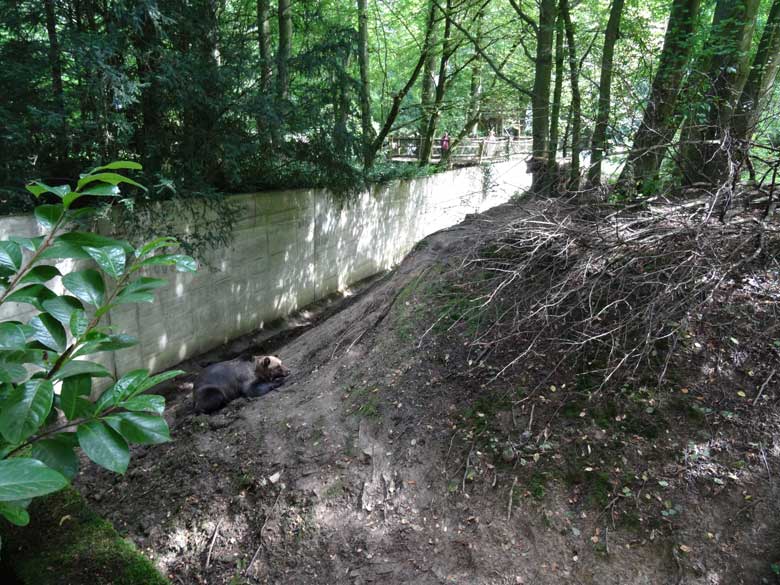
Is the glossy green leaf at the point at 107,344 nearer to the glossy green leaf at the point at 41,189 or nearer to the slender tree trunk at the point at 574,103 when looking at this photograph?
the glossy green leaf at the point at 41,189

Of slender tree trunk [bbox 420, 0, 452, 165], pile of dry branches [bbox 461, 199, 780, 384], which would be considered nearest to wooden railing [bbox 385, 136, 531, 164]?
slender tree trunk [bbox 420, 0, 452, 165]

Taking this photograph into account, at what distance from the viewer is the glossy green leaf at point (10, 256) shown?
42.4 inches

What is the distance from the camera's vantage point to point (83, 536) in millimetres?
1493

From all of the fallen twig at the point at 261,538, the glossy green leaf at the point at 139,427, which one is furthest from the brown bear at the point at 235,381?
the glossy green leaf at the point at 139,427

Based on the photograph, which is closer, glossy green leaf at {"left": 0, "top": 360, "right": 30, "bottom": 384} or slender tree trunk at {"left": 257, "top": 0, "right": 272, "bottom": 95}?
glossy green leaf at {"left": 0, "top": 360, "right": 30, "bottom": 384}

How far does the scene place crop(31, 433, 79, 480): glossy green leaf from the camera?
971 millimetres

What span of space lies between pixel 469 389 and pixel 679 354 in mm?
1329

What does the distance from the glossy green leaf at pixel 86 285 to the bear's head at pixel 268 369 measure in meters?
4.01

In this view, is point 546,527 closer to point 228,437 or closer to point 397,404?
point 397,404

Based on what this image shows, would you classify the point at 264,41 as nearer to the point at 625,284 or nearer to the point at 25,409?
the point at 625,284

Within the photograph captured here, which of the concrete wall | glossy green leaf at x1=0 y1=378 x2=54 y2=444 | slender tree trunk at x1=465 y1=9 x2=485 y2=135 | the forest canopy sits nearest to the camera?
glossy green leaf at x1=0 y1=378 x2=54 y2=444

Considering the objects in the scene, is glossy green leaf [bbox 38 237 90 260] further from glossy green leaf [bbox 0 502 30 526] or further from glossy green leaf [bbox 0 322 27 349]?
glossy green leaf [bbox 0 502 30 526]

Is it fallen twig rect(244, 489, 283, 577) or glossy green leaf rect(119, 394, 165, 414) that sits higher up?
glossy green leaf rect(119, 394, 165, 414)

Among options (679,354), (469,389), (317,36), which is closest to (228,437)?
(469,389)
